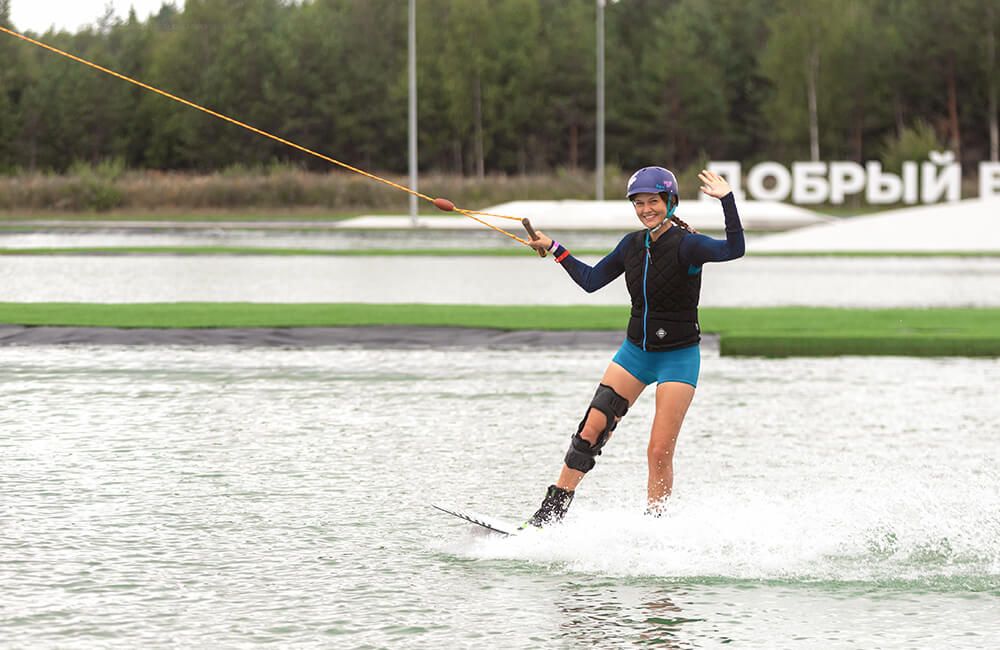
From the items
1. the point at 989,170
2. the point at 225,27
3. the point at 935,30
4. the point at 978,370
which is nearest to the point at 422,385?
the point at 978,370

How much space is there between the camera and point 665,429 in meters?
8.67

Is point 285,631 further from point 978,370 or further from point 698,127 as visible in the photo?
point 698,127

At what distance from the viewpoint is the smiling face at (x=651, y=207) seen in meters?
8.55

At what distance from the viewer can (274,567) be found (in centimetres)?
813

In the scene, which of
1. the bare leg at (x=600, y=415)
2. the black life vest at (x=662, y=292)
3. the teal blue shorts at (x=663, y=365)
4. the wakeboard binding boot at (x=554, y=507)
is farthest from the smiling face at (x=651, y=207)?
the wakeboard binding boot at (x=554, y=507)

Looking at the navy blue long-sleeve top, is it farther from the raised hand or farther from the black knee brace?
the black knee brace

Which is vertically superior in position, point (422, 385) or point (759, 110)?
point (759, 110)

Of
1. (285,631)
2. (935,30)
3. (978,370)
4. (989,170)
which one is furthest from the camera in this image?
(935,30)

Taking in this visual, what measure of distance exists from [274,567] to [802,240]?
36.0 meters

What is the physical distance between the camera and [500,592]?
771 cm

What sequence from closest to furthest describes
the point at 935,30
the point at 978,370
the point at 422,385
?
the point at 422,385 → the point at 978,370 → the point at 935,30

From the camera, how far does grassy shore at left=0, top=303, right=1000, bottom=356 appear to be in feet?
60.3

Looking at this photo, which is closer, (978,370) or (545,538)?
(545,538)

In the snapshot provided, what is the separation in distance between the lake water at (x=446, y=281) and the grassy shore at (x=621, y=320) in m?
2.29
